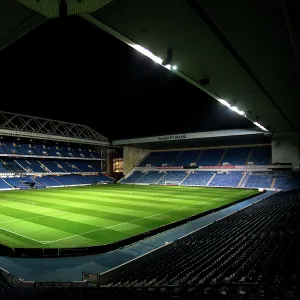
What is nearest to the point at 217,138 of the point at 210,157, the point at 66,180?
the point at 210,157

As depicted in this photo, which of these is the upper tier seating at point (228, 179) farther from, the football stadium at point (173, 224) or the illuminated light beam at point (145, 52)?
the illuminated light beam at point (145, 52)

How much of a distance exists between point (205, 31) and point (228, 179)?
2979 centimetres

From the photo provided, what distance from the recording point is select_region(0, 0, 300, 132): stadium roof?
5.02 m

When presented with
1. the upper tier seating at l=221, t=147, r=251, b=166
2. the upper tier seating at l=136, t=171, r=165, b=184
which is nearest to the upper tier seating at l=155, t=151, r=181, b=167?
the upper tier seating at l=136, t=171, r=165, b=184

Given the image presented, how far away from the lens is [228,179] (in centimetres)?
3391

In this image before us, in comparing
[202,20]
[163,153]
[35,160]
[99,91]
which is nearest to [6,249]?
[202,20]

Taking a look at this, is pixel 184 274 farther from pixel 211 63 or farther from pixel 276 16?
pixel 211 63

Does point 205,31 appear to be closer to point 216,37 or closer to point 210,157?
point 216,37

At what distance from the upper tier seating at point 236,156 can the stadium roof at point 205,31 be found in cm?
2596

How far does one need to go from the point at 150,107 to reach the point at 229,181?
52.1 ft

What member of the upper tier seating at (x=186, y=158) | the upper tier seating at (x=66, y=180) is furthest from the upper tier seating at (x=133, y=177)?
the upper tier seating at (x=66, y=180)

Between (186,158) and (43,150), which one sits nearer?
(43,150)

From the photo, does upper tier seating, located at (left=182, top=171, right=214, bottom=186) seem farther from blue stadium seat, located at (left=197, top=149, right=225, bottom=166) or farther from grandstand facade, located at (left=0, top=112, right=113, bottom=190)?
grandstand facade, located at (left=0, top=112, right=113, bottom=190)

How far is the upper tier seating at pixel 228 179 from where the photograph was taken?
32.9 meters
